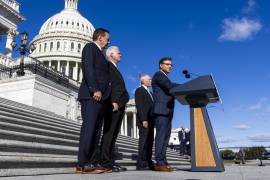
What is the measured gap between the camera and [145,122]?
6.99 metres

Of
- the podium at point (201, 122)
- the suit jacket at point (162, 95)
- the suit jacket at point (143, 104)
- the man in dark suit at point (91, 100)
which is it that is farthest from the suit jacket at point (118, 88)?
the suit jacket at point (143, 104)

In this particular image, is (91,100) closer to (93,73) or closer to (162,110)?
(93,73)

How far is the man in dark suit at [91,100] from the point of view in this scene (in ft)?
16.1

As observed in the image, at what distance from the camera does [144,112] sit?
280 inches

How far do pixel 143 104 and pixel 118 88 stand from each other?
4.36 feet

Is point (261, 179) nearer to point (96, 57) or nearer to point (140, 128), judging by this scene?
point (96, 57)

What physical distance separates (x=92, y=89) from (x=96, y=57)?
614 millimetres

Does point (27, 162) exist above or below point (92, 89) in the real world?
below

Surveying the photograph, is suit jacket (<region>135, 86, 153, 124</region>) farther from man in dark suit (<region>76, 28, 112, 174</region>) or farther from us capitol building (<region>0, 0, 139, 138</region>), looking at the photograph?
us capitol building (<region>0, 0, 139, 138</region>)

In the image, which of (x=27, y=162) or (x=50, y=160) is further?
(x=50, y=160)

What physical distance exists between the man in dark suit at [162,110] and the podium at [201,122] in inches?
11.3

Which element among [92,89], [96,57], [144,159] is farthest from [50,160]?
A: [144,159]

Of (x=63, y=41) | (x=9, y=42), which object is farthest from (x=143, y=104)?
(x=63, y=41)

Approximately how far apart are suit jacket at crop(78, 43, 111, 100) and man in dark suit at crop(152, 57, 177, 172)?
1.47m
